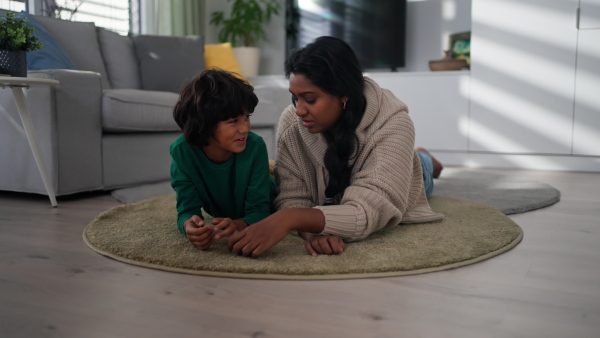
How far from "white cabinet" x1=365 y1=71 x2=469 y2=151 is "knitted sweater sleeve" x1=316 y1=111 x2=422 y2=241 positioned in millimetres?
2439

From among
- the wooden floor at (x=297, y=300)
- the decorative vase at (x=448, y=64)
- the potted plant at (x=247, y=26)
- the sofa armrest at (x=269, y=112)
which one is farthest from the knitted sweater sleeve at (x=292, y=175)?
the potted plant at (x=247, y=26)

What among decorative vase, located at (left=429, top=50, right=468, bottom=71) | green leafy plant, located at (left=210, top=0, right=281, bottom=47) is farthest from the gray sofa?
decorative vase, located at (left=429, top=50, right=468, bottom=71)

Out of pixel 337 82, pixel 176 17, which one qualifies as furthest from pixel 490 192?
pixel 176 17

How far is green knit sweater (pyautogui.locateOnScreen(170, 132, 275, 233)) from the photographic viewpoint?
146cm

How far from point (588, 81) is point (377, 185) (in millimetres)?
2648

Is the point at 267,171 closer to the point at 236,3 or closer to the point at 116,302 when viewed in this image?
the point at 116,302

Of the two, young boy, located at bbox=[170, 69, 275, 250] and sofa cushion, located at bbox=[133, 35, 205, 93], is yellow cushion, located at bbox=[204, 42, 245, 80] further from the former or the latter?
young boy, located at bbox=[170, 69, 275, 250]

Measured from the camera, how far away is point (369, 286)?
3.56 ft

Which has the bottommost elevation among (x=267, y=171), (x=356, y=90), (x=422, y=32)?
(x=267, y=171)

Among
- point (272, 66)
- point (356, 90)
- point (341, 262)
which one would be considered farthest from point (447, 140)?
point (341, 262)

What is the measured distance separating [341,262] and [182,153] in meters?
0.54

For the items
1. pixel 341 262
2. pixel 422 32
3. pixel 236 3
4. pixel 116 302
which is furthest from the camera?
pixel 236 3

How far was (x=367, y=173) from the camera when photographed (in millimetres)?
1397

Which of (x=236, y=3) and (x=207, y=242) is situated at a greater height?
(x=236, y=3)
